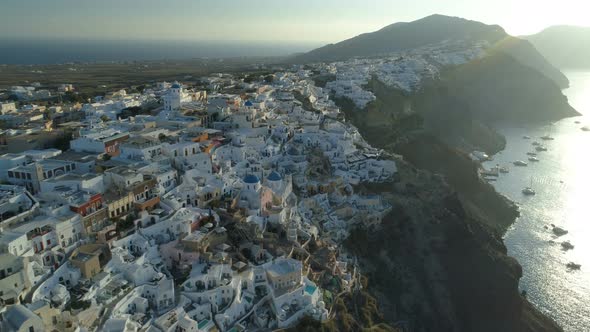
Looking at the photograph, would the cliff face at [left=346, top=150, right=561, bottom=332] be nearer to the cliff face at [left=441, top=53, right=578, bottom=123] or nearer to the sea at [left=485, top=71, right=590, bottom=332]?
the sea at [left=485, top=71, right=590, bottom=332]

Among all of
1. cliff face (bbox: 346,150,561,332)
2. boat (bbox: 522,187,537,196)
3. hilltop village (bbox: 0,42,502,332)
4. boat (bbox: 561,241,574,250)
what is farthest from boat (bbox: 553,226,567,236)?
hilltop village (bbox: 0,42,502,332)

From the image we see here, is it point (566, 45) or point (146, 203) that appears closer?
point (146, 203)

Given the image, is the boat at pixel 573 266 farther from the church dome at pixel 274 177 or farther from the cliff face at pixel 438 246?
the church dome at pixel 274 177

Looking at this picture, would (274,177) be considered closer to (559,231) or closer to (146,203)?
(146,203)

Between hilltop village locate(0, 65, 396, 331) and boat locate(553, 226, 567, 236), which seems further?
boat locate(553, 226, 567, 236)

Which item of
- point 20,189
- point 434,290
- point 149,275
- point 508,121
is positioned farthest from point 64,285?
point 508,121

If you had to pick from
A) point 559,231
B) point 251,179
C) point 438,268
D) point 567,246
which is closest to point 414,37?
point 559,231
